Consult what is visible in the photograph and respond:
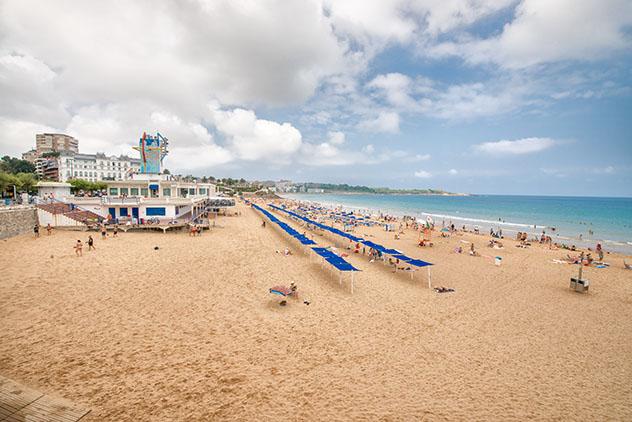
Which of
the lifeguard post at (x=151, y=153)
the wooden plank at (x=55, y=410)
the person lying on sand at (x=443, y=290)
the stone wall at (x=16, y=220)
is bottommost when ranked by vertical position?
the person lying on sand at (x=443, y=290)

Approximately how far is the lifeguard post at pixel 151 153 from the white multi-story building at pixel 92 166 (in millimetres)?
67786

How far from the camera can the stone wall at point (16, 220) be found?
63.0 feet

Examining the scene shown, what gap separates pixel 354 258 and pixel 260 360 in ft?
43.1

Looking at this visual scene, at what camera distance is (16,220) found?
20406 millimetres

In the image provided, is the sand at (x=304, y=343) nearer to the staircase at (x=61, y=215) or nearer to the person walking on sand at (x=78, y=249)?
the person walking on sand at (x=78, y=249)

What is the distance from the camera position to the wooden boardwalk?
17.5 ft

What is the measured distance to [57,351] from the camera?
759 cm

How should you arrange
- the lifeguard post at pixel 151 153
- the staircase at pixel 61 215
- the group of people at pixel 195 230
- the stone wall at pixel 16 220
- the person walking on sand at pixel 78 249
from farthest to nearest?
the lifeguard post at pixel 151 153
the group of people at pixel 195 230
the staircase at pixel 61 215
the stone wall at pixel 16 220
the person walking on sand at pixel 78 249

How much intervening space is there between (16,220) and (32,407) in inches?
865

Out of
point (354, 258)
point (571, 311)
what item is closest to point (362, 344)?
point (571, 311)

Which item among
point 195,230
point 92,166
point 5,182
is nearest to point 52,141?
point 92,166

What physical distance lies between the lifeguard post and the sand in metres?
15.8

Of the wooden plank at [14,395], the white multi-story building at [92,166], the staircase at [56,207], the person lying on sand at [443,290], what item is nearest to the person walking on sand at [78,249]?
the staircase at [56,207]

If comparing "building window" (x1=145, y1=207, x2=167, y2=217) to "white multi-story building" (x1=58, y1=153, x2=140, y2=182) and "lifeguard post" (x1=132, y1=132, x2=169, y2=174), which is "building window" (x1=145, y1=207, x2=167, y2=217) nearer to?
"lifeguard post" (x1=132, y1=132, x2=169, y2=174)
